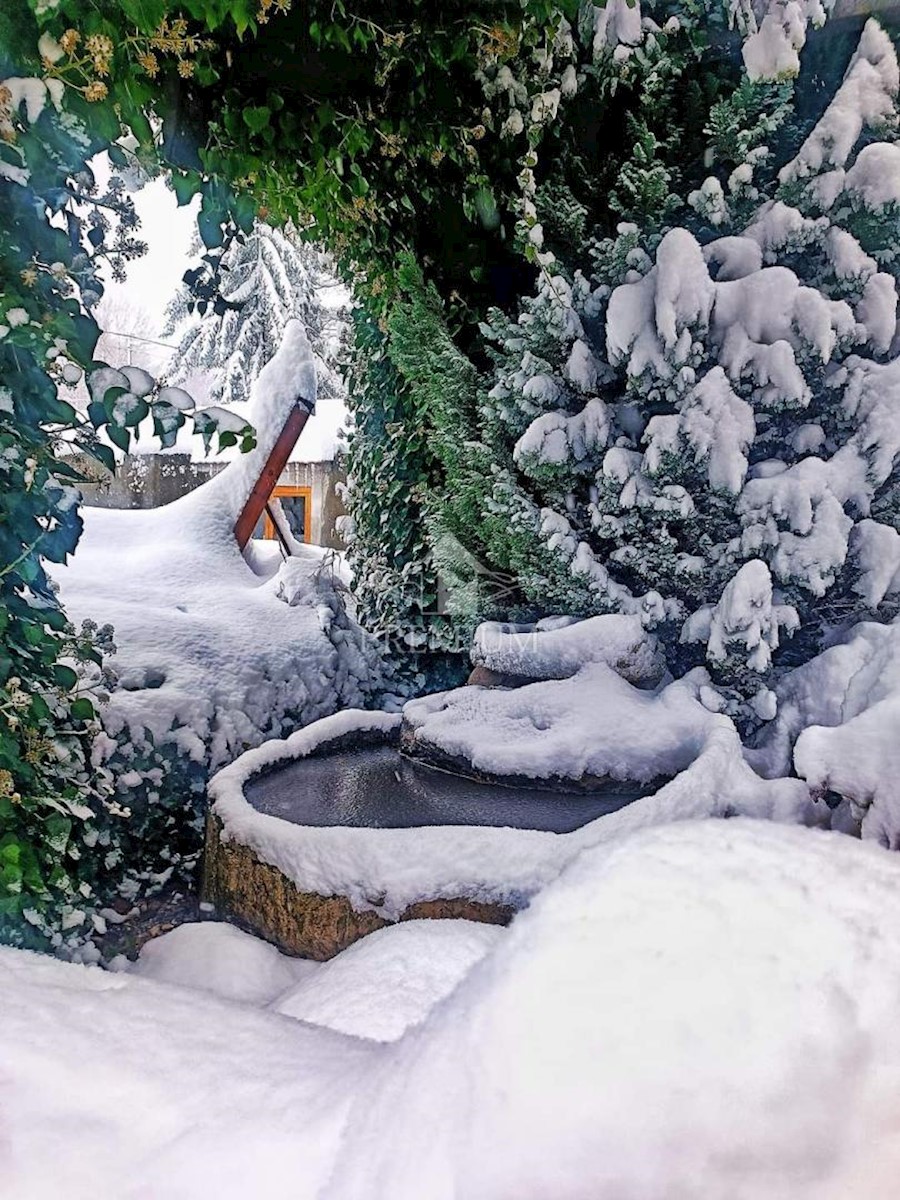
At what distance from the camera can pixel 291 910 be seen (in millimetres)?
1627

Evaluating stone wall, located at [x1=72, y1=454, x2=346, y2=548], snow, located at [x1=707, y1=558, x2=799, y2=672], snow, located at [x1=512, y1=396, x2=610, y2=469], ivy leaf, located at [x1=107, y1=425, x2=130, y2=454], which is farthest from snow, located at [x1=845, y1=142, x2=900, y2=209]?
stone wall, located at [x1=72, y1=454, x2=346, y2=548]

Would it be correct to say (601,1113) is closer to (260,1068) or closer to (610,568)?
(260,1068)

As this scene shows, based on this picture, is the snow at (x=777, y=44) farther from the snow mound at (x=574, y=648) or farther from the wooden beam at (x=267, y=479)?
the wooden beam at (x=267, y=479)

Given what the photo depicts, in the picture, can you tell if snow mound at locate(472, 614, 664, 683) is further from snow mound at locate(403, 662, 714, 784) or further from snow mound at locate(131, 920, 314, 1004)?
snow mound at locate(131, 920, 314, 1004)

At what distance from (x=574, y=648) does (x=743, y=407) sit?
81cm

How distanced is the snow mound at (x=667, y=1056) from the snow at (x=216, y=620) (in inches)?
83.4

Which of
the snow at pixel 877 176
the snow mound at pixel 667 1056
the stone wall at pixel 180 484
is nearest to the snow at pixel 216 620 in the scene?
the snow mound at pixel 667 1056

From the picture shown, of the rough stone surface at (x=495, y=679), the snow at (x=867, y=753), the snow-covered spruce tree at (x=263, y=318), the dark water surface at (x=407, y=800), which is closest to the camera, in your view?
the snow at (x=867, y=753)

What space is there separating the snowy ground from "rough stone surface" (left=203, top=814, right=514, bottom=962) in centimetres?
105

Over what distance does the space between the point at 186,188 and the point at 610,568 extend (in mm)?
1528

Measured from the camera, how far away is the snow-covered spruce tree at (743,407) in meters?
2.16

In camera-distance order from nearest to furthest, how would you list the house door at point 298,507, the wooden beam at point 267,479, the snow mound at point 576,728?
the snow mound at point 576,728 < the wooden beam at point 267,479 < the house door at point 298,507

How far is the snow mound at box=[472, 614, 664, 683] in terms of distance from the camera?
90.4 inches

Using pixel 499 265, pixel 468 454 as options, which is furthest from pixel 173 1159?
pixel 499 265
